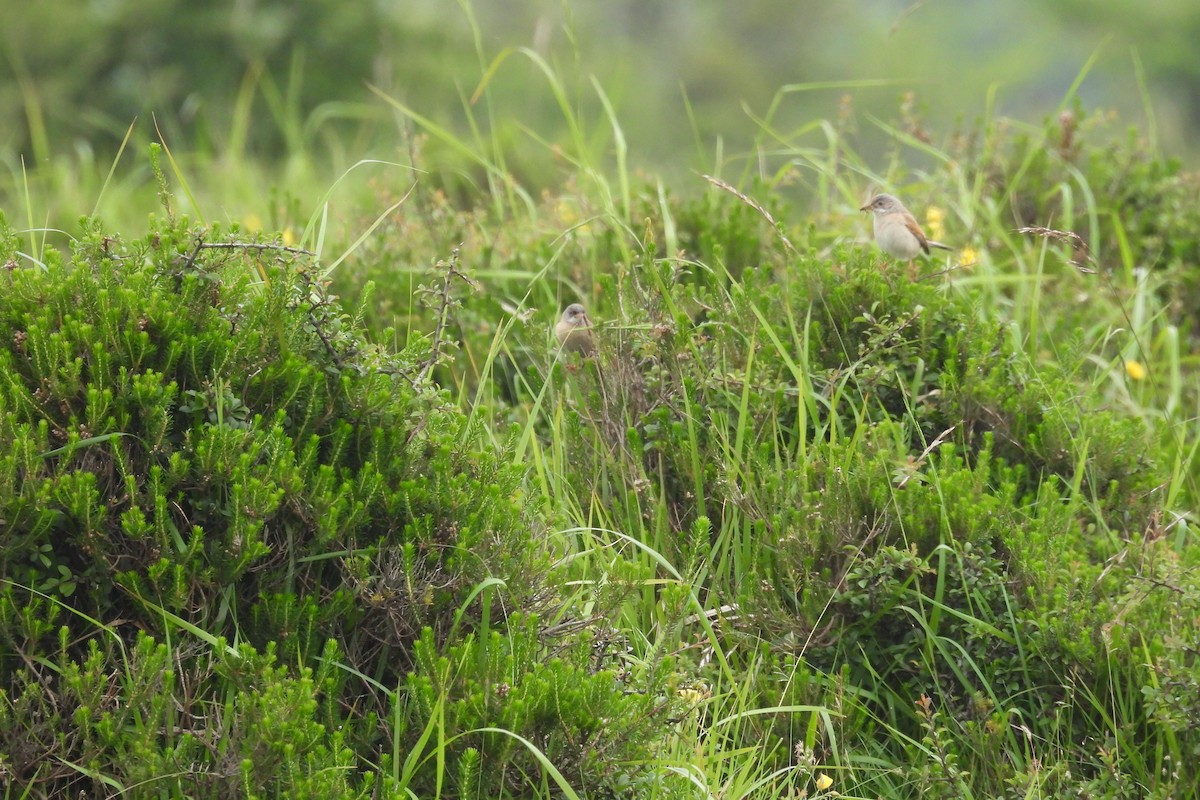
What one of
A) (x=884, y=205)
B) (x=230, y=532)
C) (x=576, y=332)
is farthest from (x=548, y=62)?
(x=230, y=532)

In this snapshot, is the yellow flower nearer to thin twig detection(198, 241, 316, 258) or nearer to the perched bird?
the perched bird

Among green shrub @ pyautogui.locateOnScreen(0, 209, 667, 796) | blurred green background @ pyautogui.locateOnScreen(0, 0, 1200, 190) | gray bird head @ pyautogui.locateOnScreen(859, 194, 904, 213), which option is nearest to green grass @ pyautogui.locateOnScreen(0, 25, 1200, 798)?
green shrub @ pyautogui.locateOnScreen(0, 209, 667, 796)

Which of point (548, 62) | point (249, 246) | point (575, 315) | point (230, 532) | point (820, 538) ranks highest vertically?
point (249, 246)

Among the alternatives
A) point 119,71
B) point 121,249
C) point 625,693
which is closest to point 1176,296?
point 625,693

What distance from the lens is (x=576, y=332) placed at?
14.2ft

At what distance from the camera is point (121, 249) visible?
2.96m

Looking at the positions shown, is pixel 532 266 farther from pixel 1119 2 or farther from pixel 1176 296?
pixel 1119 2

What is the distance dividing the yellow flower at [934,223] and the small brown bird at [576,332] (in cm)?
190

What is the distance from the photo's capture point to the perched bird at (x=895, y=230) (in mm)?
4633

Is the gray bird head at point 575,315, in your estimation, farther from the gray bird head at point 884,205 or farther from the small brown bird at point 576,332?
the gray bird head at point 884,205

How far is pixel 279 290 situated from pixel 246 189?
459 cm

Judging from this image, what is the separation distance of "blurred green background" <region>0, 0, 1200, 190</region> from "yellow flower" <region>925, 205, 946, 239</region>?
0.50 m

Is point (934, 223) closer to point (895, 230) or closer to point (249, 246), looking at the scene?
point (895, 230)

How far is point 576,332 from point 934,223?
208cm
